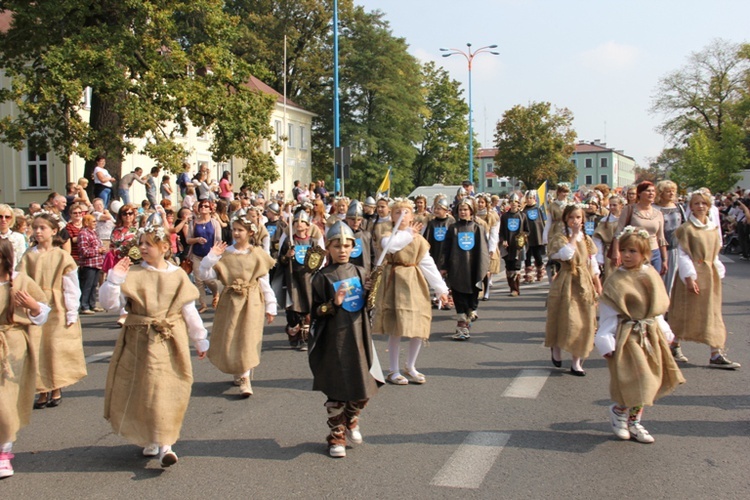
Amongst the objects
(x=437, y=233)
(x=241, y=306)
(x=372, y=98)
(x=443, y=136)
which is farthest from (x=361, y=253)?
(x=443, y=136)

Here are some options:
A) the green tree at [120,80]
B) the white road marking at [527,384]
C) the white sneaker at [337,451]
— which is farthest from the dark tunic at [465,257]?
the green tree at [120,80]

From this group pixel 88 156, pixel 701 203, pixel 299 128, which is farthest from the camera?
pixel 299 128

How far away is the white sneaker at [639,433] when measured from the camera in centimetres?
568

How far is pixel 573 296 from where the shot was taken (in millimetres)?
7957

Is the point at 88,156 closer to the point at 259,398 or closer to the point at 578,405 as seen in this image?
the point at 259,398

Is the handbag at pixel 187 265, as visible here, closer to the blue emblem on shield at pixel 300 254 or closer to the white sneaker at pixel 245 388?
the blue emblem on shield at pixel 300 254

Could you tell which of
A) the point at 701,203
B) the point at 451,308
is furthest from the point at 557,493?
the point at 451,308

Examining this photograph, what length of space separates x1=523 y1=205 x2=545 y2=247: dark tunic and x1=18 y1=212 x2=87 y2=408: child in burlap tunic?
10.6m

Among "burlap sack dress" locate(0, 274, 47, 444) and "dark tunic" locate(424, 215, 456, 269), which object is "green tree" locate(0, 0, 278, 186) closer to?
"dark tunic" locate(424, 215, 456, 269)

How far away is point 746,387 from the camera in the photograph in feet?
24.1

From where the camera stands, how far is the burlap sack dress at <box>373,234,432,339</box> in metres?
7.73

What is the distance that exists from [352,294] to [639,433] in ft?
7.75

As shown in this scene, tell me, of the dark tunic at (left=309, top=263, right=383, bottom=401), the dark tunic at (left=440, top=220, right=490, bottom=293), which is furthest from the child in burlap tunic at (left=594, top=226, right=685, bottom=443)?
the dark tunic at (left=440, top=220, right=490, bottom=293)

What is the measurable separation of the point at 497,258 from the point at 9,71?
15.8m
